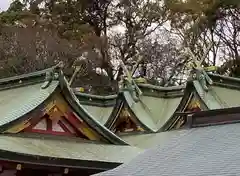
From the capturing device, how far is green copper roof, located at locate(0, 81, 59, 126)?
40.3ft

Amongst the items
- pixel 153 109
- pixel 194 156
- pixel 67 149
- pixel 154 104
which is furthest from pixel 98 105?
pixel 194 156

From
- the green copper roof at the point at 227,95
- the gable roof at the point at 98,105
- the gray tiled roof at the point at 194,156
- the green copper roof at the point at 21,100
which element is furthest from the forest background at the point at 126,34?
the gray tiled roof at the point at 194,156

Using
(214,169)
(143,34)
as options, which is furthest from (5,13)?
(214,169)

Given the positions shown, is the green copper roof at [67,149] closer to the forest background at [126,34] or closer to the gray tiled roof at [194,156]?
the gray tiled roof at [194,156]

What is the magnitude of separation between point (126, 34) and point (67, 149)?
→ 23.8m

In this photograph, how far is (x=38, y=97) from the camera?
500 inches

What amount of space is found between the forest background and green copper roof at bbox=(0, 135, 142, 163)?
17989mm

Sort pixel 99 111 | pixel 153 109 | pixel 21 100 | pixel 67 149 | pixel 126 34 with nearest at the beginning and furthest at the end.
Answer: pixel 67 149 → pixel 21 100 → pixel 153 109 → pixel 99 111 → pixel 126 34

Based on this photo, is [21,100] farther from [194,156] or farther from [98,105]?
[98,105]

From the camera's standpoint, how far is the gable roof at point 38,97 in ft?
40.5

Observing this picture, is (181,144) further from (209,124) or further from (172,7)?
(172,7)

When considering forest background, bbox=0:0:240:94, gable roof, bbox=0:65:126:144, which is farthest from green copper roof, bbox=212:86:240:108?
forest background, bbox=0:0:240:94

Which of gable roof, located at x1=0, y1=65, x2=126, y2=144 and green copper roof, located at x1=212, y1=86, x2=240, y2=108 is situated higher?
gable roof, located at x1=0, y1=65, x2=126, y2=144

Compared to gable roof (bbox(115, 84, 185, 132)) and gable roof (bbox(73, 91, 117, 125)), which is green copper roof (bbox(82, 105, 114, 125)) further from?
gable roof (bbox(115, 84, 185, 132))
